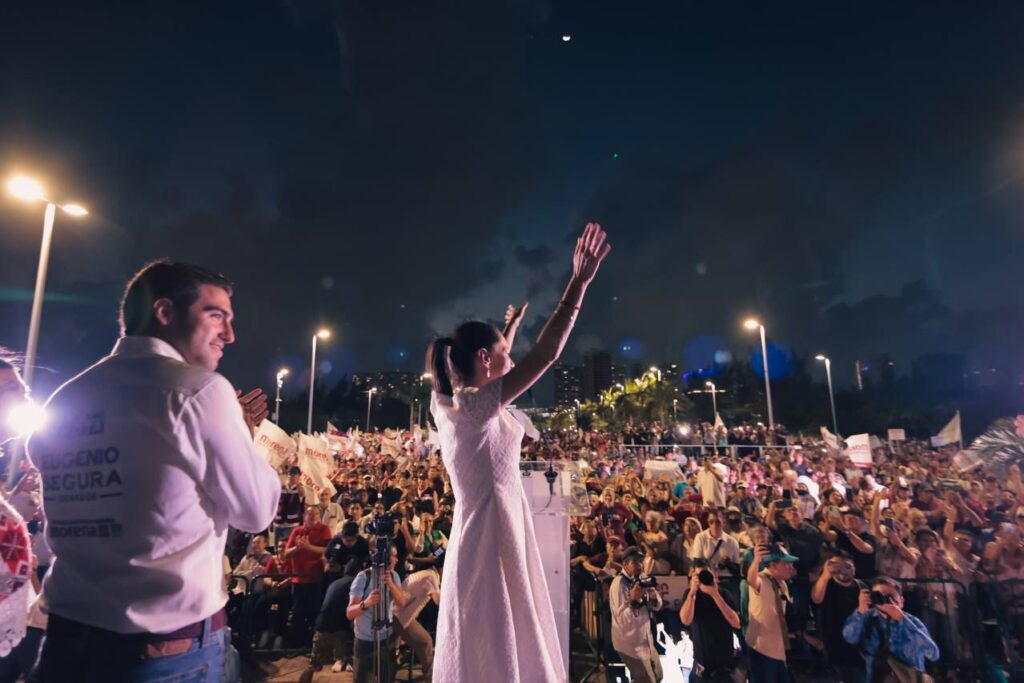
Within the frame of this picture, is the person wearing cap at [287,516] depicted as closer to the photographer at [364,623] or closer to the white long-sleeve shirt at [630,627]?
the photographer at [364,623]

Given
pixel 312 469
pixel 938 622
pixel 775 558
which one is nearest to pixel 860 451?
pixel 938 622

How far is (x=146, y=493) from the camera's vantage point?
1.50 metres

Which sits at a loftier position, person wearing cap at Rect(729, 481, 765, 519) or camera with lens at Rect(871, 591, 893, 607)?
person wearing cap at Rect(729, 481, 765, 519)

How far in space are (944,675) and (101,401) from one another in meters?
8.73

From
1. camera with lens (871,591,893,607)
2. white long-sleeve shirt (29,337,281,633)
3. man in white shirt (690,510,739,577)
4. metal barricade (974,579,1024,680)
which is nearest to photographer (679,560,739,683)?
camera with lens (871,591,893,607)

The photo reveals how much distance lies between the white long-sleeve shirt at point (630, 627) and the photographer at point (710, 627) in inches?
16.8

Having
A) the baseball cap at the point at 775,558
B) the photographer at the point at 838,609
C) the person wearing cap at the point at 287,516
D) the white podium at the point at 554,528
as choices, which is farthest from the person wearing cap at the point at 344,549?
the photographer at the point at 838,609

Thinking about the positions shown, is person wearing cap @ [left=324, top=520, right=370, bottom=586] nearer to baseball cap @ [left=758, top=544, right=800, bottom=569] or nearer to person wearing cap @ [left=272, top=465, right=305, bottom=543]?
person wearing cap @ [left=272, top=465, right=305, bottom=543]

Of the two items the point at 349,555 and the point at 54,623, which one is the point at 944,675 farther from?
the point at 54,623

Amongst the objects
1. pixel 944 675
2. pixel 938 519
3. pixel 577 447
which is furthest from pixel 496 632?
pixel 577 447

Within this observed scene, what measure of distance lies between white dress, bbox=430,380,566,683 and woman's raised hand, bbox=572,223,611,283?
0.64m

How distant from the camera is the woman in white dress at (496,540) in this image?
82.6 inches

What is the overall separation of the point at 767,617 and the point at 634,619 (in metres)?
1.43

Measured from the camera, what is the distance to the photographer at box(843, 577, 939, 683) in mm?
5480
